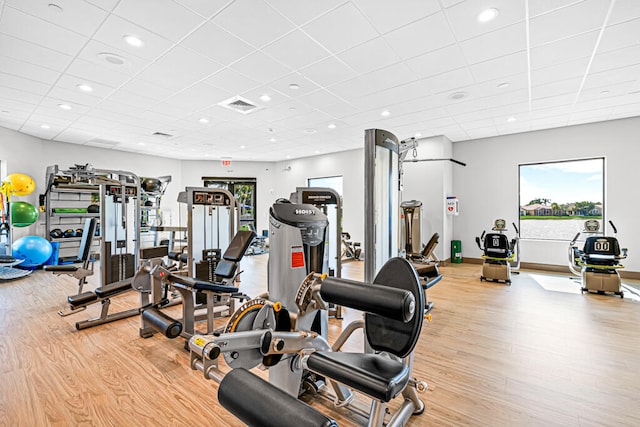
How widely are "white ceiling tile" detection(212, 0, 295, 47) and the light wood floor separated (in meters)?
3.05

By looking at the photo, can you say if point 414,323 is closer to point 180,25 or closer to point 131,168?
point 180,25

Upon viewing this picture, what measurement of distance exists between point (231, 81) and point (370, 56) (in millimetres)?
1888

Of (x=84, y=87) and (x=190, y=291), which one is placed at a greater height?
(x=84, y=87)

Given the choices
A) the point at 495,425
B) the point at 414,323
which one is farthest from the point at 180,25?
the point at 495,425

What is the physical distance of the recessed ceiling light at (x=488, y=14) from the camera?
2.68 meters

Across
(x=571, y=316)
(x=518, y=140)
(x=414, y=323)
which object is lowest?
(x=571, y=316)

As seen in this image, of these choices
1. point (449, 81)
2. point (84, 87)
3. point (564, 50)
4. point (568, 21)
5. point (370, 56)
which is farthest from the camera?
point (84, 87)

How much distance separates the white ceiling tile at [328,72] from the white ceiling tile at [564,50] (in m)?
2.05

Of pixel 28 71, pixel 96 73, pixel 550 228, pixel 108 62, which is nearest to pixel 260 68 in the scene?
pixel 108 62

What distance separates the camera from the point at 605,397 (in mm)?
2119

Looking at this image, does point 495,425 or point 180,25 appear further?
point 180,25

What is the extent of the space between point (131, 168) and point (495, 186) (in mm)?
9798

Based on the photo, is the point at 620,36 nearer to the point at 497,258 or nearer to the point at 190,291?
the point at 497,258

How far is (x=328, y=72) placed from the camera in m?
3.87
